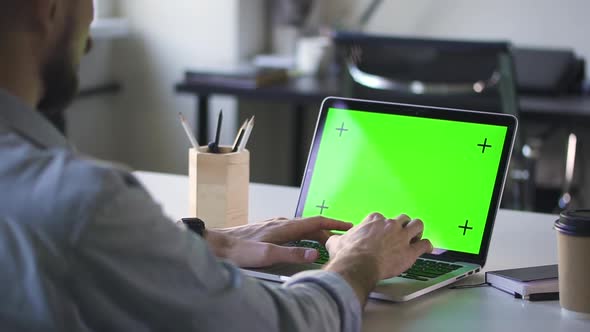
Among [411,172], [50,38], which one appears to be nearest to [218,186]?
[411,172]

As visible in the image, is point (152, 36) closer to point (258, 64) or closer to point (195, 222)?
point (258, 64)

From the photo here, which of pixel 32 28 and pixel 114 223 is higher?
pixel 32 28

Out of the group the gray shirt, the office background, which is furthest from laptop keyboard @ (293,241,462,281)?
the office background

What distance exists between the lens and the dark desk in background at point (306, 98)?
3.02m

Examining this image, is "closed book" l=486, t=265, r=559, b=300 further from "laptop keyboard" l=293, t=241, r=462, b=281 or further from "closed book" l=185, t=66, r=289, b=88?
"closed book" l=185, t=66, r=289, b=88

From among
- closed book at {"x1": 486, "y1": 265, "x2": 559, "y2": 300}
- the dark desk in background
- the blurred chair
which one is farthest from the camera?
the dark desk in background

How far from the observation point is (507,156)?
1.35 metres

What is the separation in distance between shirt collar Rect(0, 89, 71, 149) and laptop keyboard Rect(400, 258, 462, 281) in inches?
22.6

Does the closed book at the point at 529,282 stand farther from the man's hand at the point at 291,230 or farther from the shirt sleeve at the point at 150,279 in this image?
the shirt sleeve at the point at 150,279

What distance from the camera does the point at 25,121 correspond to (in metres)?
0.86

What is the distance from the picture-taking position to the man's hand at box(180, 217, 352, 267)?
1.27 meters

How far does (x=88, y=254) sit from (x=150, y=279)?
7 cm

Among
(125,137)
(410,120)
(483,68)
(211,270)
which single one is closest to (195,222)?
(410,120)

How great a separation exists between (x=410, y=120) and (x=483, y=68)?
136 centimetres
